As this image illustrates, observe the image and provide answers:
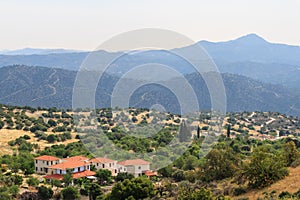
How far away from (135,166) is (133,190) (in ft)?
24.4

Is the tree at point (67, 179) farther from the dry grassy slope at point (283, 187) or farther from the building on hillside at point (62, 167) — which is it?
the dry grassy slope at point (283, 187)

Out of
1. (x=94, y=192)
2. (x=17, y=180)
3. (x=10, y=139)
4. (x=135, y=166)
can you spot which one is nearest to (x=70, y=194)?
(x=94, y=192)

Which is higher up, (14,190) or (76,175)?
(14,190)

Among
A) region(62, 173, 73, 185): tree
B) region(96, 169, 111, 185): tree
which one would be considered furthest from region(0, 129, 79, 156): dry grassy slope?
region(96, 169, 111, 185): tree

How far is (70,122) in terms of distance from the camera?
172 ft

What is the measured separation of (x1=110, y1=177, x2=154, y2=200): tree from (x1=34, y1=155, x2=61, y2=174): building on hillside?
11.7 metres

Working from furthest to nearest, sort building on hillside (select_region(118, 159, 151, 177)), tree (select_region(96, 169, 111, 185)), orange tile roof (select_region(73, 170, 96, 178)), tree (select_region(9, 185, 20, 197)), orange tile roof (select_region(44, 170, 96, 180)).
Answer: orange tile roof (select_region(73, 170, 96, 178))
orange tile roof (select_region(44, 170, 96, 180))
tree (select_region(96, 169, 111, 185))
building on hillside (select_region(118, 159, 151, 177))
tree (select_region(9, 185, 20, 197))

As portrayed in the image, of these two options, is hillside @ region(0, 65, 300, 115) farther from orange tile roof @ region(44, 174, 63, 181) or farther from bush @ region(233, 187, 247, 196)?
bush @ region(233, 187, 247, 196)

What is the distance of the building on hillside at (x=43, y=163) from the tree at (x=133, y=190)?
1174 centimetres

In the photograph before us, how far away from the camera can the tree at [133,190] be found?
69.4 feet

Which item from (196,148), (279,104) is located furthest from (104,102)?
(279,104)

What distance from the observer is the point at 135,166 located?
2891 centimetres

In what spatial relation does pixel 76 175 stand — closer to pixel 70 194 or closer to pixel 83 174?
pixel 83 174

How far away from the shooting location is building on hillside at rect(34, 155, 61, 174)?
104 feet
